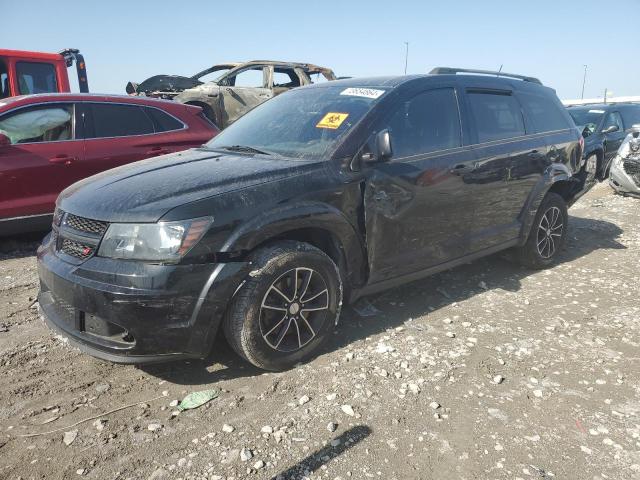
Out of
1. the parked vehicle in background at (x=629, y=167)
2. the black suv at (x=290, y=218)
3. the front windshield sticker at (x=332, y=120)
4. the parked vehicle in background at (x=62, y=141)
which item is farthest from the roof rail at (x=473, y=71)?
the parked vehicle in background at (x=629, y=167)

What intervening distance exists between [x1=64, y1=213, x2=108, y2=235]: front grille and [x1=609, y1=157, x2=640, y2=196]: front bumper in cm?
866

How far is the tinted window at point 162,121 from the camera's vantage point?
5.88 meters

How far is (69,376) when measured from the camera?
2930 mm

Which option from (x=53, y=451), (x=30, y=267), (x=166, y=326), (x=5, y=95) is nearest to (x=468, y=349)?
(x=166, y=326)

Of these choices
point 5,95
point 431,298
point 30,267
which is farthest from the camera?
point 5,95

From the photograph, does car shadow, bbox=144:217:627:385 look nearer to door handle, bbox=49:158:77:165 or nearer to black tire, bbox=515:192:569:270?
black tire, bbox=515:192:569:270

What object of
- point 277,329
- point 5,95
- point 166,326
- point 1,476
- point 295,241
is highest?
point 5,95

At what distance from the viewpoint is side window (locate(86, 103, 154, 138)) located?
552 centimetres

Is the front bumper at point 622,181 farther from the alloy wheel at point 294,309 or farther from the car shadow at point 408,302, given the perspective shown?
the alloy wheel at point 294,309

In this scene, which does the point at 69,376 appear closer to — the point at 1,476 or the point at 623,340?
the point at 1,476

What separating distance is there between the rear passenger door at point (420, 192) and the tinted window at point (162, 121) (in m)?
3.50

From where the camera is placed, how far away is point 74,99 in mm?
→ 5402

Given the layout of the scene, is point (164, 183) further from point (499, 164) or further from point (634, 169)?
point (634, 169)

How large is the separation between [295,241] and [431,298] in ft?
5.64
